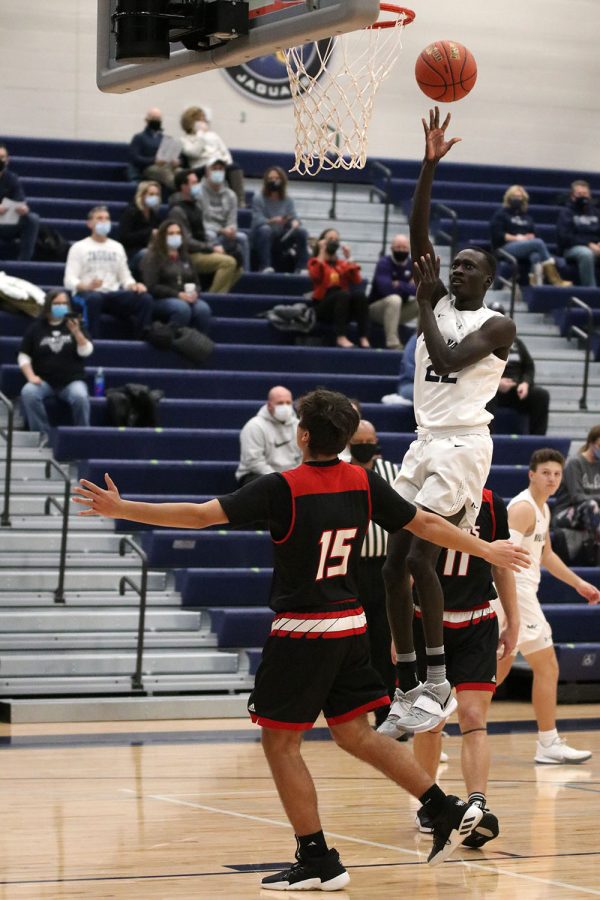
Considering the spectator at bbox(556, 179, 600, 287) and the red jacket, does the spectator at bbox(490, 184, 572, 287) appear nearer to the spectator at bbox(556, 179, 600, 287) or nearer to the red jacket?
the spectator at bbox(556, 179, 600, 287)

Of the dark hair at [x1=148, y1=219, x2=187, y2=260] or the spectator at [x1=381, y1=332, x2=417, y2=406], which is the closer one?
the spectator at [x1=381, y1=332, x2=417, y2=406]

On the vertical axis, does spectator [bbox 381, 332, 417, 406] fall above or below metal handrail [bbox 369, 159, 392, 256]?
below

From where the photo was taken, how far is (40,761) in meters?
8.41

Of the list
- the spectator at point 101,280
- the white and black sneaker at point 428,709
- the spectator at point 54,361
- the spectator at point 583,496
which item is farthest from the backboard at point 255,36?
the spectator at point 583,496

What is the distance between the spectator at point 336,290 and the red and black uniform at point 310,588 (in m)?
8.74

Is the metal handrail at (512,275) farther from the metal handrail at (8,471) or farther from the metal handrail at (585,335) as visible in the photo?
the metal handrail at (8,471)

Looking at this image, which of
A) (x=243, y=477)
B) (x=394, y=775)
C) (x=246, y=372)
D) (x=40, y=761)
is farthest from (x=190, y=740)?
(x=246, y=372)

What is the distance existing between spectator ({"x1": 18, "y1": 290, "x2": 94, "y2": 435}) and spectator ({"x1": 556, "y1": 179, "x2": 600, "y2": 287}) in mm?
6526

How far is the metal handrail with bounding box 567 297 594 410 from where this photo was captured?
49.1ft

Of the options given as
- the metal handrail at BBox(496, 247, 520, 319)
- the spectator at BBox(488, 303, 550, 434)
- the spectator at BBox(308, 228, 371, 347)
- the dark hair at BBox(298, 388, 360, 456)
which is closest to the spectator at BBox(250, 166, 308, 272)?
the spectator at BBox(308, 228, 371, 347)

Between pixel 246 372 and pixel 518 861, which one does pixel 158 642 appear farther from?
pixel 518 861

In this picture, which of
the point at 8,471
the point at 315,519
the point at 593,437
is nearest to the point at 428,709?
the point at 315,519

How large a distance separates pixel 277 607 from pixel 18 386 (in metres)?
7.82

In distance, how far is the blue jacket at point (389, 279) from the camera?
14.7 metres
